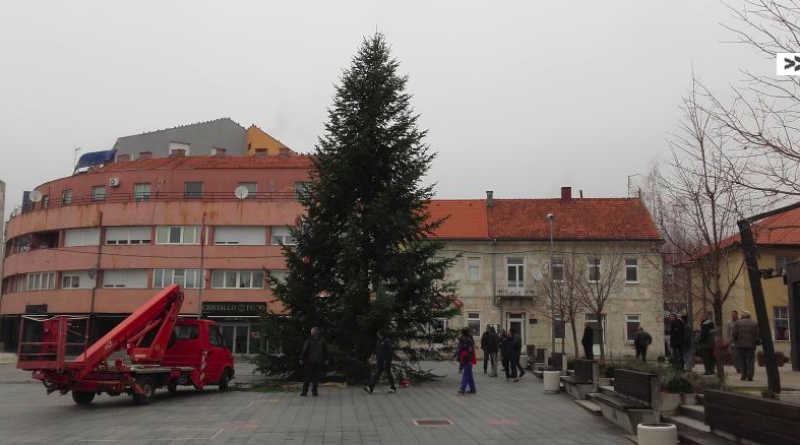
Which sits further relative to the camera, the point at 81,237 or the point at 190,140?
the point at 190,140

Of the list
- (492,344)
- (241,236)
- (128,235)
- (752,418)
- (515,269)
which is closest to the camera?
(752,418)

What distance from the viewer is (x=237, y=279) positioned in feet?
160

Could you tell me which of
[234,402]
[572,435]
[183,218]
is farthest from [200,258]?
[572,435]

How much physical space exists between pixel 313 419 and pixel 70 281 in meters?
43.2

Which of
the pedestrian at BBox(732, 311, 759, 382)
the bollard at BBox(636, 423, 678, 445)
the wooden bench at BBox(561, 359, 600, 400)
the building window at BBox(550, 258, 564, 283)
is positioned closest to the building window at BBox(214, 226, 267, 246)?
the building window at BBox(550, 258, 564, 283)

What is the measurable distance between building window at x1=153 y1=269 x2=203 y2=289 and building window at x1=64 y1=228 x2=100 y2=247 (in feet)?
18.0

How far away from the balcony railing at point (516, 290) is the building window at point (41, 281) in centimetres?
3160

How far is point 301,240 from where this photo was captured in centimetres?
2309

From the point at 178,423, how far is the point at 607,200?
147 ft

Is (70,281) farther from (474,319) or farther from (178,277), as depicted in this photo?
(474,319)

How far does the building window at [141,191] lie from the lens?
169ft

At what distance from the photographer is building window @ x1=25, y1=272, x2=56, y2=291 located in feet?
169

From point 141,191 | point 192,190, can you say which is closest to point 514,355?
point 192,190

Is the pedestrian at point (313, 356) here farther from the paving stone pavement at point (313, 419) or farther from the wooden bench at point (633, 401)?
the wooden bench at point (633, 401)
